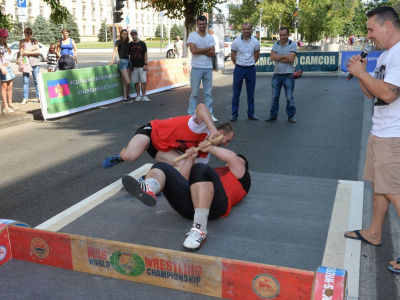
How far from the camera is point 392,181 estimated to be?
3508 mm

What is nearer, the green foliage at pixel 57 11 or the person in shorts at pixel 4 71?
the person in shorts at pixel 4 71

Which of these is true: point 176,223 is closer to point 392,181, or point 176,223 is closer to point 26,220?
point 26,220

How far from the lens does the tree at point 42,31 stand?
55.2m

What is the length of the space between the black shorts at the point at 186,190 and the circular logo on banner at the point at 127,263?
3.06 ft

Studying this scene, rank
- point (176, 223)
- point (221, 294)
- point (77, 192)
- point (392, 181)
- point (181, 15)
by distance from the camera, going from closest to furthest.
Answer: point (221, 294)
point (392, 181)
point (176, 223)
point (77, 192)
point (181, 15)

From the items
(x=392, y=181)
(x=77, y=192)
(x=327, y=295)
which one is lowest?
(x=77, y=192)

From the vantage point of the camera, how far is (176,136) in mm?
4922

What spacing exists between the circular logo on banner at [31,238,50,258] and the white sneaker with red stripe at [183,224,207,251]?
1.05m

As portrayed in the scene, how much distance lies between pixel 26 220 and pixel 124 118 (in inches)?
253

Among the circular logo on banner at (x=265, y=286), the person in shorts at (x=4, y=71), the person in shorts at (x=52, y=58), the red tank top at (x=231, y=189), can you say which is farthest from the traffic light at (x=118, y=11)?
the circular logo on banner at (x=265, y=286)

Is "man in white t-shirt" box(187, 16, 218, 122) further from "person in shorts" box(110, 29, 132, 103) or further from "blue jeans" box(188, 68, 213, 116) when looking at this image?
"person in shorts" box(110, 29, 132, 103)

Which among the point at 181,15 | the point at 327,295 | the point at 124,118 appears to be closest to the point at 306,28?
the point at 181,15

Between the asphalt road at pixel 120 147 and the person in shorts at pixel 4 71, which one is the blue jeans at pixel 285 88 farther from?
the person in shorts at pixel 4 71

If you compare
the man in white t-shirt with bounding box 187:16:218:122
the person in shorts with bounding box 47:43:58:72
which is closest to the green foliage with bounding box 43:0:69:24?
the person in shorts with bounding box 47:43:58:72
